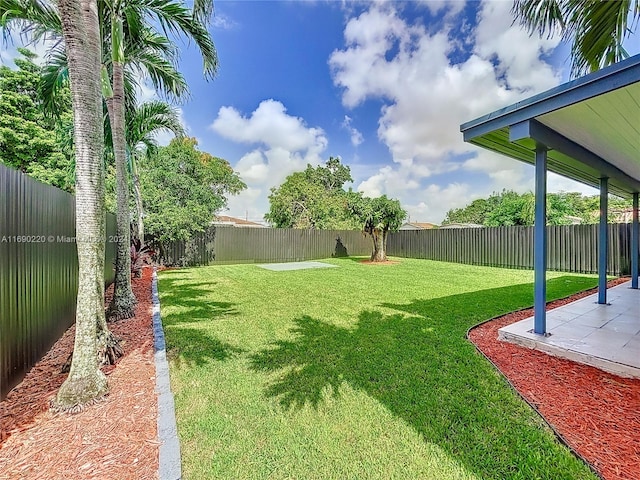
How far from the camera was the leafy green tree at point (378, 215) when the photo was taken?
14.6 metres

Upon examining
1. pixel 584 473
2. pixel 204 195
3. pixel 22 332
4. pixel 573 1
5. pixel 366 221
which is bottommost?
pixel 584 473

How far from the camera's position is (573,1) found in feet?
13.8

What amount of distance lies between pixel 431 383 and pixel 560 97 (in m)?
2.96

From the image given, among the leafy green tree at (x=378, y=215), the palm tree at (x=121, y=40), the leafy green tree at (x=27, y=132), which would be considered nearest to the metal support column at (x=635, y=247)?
the leafy green tree at (x=378, y=215)

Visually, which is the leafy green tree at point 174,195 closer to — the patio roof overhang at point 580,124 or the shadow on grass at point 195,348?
the shadow on grass at point 195,348

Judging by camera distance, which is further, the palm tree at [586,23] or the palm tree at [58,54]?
the palm tree at [58,54]

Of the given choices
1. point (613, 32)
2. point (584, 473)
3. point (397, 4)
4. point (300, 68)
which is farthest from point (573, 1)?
point (300, 68)

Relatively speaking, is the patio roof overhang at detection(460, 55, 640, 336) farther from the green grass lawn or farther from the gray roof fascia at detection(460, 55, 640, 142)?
the green grass lawn

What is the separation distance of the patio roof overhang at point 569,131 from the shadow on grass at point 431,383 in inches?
60.3

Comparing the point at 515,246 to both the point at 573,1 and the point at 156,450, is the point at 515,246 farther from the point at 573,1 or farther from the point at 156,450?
the point at 156,450

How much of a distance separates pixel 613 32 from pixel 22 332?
25.4ft

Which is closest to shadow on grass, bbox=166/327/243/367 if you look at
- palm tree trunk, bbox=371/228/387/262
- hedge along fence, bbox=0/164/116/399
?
hedge along fence, bbox=0/164/116/399

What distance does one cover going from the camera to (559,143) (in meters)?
3.75

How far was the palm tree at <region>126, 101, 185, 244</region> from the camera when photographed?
9.17 m
